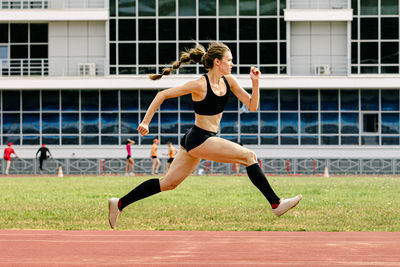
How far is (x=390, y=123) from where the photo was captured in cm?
4228

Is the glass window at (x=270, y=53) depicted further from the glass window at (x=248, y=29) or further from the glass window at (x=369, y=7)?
the glass window at (x=369, y=7)

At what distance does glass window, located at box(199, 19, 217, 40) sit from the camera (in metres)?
42.3

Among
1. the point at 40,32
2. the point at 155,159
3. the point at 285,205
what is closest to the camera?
the point at 285,205

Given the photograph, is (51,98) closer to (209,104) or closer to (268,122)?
(268,122)

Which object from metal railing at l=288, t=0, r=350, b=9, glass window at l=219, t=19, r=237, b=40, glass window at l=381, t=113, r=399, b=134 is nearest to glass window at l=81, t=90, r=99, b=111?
glass window at l=219, t=19, r=237, b=40

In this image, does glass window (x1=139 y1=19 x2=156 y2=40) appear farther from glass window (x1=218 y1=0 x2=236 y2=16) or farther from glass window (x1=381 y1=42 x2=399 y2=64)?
glass window (x1=381 y1=42 x2=399 y2=64)

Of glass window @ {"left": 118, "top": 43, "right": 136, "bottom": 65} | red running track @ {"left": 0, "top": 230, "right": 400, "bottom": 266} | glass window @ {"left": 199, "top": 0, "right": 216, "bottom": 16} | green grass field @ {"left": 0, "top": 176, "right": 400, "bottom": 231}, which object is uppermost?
glass window @ {"left": 199, "top": 0, "right": 216, "bottom": 16}

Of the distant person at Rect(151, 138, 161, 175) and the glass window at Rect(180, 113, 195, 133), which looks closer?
the distant person at Rect(151, 138, 161, 175)

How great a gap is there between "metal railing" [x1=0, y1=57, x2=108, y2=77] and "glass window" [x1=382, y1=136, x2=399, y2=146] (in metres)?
16.1

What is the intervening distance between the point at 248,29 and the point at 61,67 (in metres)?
Result: 10.9

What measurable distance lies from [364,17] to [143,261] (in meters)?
37.2

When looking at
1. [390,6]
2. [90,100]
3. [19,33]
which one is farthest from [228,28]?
[19,33]

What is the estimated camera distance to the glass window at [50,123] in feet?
141

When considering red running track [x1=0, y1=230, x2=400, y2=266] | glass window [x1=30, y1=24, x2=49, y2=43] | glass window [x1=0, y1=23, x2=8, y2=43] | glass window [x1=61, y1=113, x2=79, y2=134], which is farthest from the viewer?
glass window [x1=0, y1=23, x2=8, y2=43]
